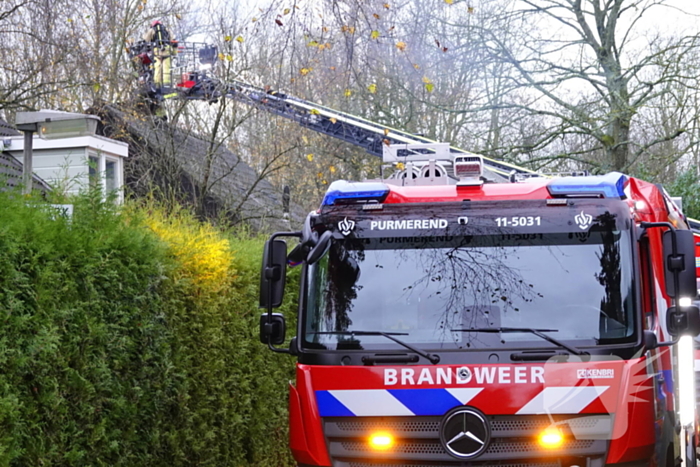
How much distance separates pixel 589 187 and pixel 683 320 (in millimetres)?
1065

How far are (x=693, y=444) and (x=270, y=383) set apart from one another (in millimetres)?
4334

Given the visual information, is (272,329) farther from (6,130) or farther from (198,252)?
(6,130)

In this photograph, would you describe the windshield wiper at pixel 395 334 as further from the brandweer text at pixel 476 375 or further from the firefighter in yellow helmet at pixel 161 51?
the firefighter in yellow helmet at pixel 161 51

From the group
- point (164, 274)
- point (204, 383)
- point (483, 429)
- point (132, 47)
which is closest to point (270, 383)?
point (204, 383)

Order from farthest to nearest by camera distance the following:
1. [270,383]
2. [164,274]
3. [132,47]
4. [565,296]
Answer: [132,47] → [270,383] → [164,274] → [565,296]

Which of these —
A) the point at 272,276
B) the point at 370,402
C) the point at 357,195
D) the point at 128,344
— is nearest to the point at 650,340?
the point at 370,402

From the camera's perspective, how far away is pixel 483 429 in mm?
5730

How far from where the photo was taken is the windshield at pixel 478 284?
5.87 m

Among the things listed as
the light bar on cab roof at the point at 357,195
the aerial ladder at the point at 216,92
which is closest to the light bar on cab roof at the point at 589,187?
the light bar on cab roof at the point at 357,195

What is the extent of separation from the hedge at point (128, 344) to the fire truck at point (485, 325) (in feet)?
3.61

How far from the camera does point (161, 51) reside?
17938 millimetres

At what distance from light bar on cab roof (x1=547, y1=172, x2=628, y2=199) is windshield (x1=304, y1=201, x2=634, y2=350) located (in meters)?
0.17

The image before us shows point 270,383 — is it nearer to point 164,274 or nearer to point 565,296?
point 164,274

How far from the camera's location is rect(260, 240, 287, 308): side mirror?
623cm
